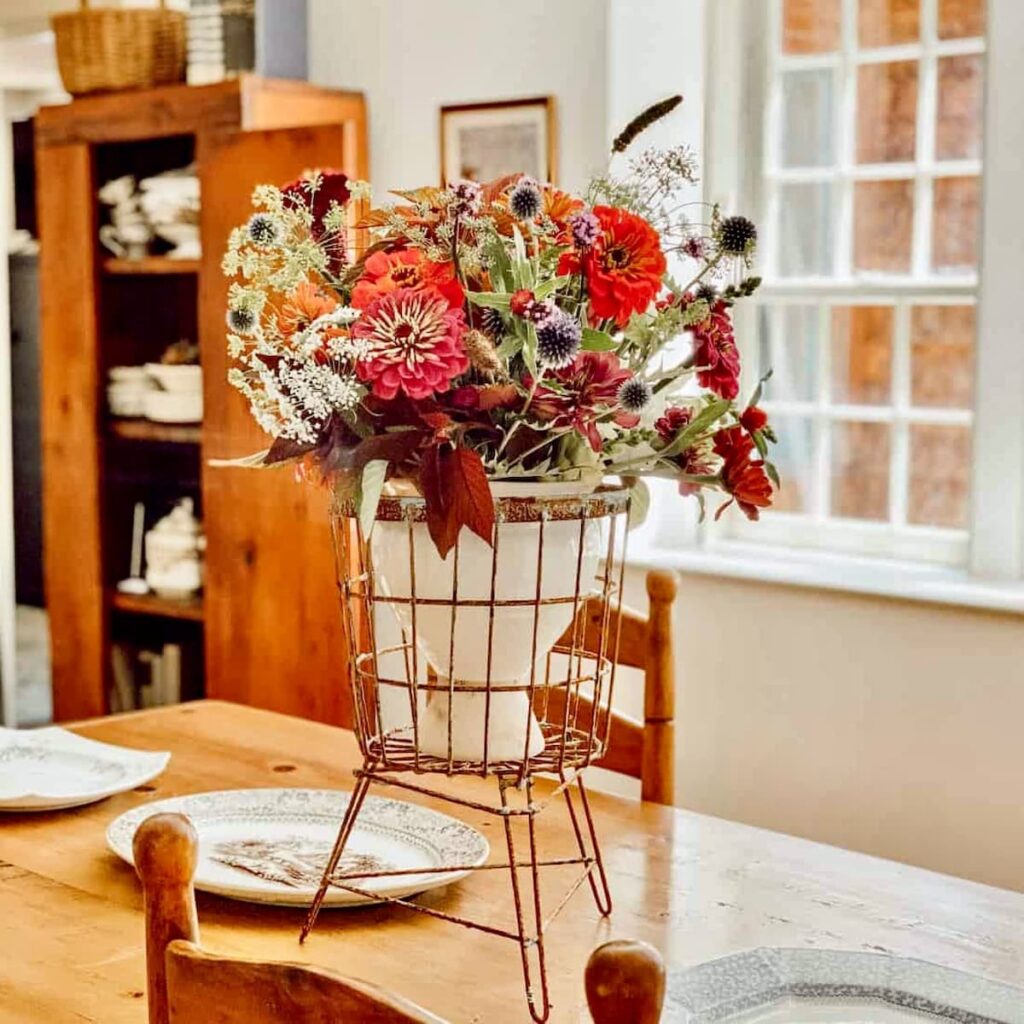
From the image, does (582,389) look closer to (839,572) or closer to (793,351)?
(839,572)

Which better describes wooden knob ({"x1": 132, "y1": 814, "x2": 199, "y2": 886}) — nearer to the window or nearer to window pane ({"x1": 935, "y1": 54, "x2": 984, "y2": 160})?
the window

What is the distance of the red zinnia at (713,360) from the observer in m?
1.40

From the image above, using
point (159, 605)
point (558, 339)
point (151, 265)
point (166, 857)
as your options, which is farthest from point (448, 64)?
point (166, 857)

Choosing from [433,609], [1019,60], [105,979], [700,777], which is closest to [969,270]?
[1019,60]

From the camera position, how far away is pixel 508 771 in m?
1.42

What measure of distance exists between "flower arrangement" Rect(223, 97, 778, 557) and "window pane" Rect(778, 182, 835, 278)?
1.80 m

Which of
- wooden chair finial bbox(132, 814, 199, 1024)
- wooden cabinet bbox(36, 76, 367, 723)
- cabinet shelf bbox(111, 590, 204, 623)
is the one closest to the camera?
wooden chair finial bbox(132, 814, 199, 1024)

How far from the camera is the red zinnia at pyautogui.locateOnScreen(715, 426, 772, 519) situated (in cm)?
140

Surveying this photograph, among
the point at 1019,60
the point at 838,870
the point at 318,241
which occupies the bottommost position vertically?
the point at 838,870

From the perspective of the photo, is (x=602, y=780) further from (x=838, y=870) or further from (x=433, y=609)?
(x=433, y=609)

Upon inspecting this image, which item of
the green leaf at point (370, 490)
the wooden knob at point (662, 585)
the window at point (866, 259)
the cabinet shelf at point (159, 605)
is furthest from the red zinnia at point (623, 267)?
the cabinet shelf at point (159, 605)

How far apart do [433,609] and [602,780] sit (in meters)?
1.93

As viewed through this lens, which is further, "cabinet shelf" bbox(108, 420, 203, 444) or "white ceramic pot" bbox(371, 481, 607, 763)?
"cabinet shelf" bbox(108, 420, 203, 444)

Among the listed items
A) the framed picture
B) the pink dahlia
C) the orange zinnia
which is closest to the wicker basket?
the framed picture
